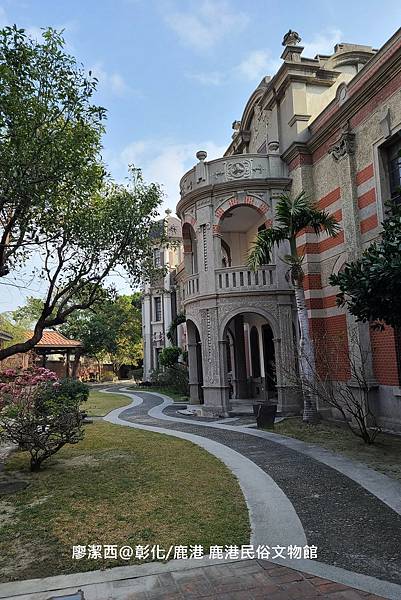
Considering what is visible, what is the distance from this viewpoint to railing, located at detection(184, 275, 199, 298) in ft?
56.1

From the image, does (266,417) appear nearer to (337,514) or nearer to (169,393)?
(337,514)

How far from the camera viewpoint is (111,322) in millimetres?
42375

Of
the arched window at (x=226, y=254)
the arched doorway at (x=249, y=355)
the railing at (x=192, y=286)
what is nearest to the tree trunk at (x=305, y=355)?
the railing at (x=192, y=286)

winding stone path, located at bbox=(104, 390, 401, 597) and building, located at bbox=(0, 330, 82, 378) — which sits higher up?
building, located at bbox=(0, 330, 82, 378)

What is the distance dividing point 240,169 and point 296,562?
14.2 metres

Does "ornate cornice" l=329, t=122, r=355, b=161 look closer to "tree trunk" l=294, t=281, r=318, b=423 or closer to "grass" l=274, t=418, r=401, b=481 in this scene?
"tree trunk" l=294, t=281, r=318, b=423

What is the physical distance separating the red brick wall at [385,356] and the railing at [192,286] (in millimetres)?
6989

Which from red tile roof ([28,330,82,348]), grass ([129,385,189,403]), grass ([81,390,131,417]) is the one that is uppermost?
red tile roof ([28,330,82,348])

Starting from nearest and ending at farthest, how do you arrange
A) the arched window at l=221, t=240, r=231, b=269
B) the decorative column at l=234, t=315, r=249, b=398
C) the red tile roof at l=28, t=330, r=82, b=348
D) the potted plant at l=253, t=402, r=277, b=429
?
1. the potted plant at l=253, t=402, r=277, b=429
2. the decorative column at l=234, t=315, r=249, b=398
3. the arched window at l=221, t=240, r=231, b=269
4. the red tile roof at l=28, t=330, r=82, b=348

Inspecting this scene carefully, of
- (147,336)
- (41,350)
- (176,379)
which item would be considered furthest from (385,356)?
(147,336)

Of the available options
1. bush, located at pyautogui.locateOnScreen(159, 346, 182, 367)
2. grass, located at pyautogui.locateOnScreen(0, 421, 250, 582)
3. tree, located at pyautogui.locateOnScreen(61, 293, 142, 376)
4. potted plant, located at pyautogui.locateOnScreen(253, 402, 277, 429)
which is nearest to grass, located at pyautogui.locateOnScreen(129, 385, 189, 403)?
bush, located at pyautogui.locateOnScreen(159, 346, 182, 367)

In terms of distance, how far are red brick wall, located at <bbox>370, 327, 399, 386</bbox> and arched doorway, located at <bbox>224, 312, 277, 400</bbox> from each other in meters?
7.29

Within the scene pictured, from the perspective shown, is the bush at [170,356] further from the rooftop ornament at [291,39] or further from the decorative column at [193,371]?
the rooftop ornament at [291,39]

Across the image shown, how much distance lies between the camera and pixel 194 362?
19000 millimetres
